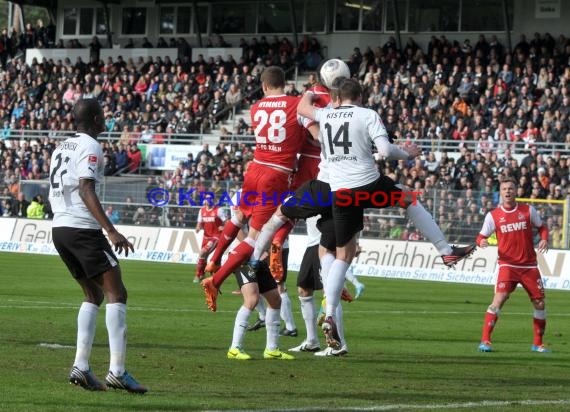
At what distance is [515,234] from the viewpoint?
47.9 feet

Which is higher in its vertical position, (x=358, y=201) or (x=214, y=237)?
(x=358, y=201)

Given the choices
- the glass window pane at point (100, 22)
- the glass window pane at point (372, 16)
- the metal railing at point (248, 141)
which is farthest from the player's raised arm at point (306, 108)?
the glass window pane at point (100, 22)

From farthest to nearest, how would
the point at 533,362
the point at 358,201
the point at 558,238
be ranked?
the point at 558,238 → the point at 533,362 → the point at 358,201

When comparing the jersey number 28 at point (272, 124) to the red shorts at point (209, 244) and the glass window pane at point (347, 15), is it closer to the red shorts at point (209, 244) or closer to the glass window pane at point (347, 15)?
the red shorts at point (209, 244)

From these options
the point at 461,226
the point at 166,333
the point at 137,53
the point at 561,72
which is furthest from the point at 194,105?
the point at 166,333

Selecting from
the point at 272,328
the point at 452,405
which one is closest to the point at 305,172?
the point at 272,328

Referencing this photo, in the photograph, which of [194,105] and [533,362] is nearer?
[533,362]

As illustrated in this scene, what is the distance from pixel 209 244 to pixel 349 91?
13149 millimetres

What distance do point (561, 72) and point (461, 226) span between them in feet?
31.9

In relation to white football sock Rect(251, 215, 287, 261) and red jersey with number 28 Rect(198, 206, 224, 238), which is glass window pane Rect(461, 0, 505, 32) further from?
white football sock Rect(251, 215, 287, 261)

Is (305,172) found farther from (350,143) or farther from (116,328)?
(116,328)

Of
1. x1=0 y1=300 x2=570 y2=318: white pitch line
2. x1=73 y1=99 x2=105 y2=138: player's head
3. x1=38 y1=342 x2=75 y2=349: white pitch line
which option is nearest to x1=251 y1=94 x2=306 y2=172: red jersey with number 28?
x1=38 y1=342 x2=75 y2=349: white pitch line

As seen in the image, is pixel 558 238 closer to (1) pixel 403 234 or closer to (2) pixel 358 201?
(1) pixel 403 234

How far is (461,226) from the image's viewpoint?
3036 cm
